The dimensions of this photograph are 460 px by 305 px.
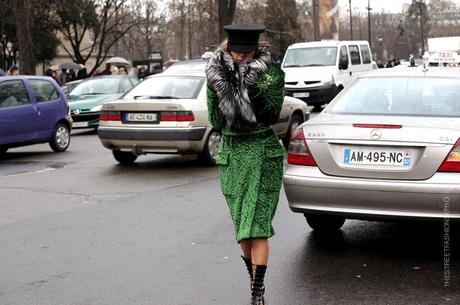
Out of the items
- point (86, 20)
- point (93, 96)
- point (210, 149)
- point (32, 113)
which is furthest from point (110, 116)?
point (86, 20)

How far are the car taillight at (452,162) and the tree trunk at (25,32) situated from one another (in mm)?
23895

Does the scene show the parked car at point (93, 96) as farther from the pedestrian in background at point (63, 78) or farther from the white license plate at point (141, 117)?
the pedestrian in background at point (63, 78)

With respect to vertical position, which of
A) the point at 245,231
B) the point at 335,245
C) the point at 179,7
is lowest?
the point at 335,245

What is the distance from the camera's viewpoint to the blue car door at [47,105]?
14.0 metres

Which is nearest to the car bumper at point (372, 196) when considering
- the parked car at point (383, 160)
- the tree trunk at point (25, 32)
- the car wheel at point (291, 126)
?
the parked car at point (383, 160)

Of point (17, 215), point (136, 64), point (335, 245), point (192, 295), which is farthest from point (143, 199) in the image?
point (136, 64)

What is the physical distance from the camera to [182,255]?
6137mm

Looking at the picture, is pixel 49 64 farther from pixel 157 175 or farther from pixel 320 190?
pixel 320 190

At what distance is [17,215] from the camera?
8.16 m

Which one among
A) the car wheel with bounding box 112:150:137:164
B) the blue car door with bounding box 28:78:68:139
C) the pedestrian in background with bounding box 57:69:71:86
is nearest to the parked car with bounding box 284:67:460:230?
the car wheel with bounding box 112:150:137:164

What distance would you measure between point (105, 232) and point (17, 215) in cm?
153

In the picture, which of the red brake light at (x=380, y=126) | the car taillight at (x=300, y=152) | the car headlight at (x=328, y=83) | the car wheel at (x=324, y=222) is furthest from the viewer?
the car headlight at (x=328, y=83)

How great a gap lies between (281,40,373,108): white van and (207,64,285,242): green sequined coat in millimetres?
18301

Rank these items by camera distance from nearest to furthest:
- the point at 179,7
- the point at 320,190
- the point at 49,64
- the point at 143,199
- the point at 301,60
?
the point at 320,190, the point at 143,199, the point at 301,60, the point at 49,64, the point at 179,7
